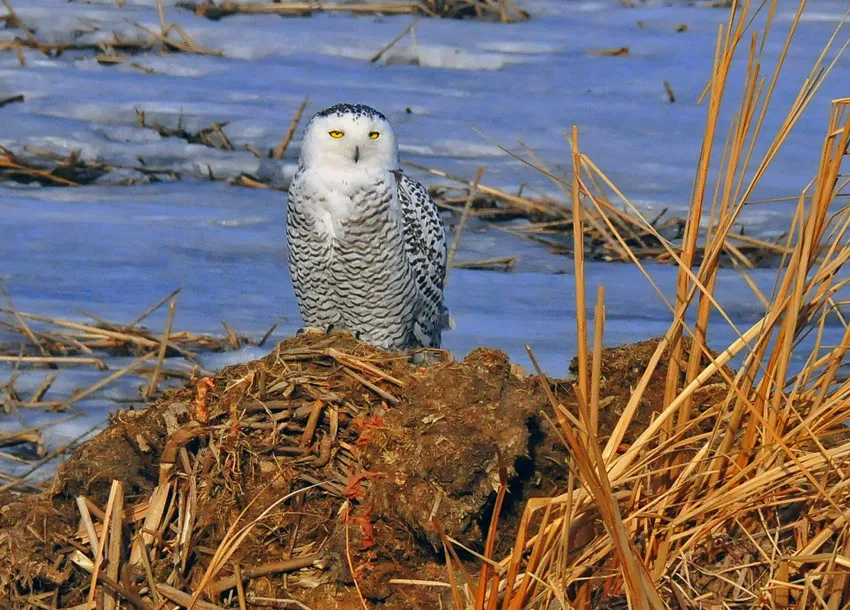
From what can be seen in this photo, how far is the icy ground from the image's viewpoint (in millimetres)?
5660

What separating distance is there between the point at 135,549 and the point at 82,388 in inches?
70.1

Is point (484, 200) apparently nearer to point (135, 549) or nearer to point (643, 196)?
point (643, 196)

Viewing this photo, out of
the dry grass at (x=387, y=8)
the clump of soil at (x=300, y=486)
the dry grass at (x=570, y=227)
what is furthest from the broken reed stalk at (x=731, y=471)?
the dry grass at (x=387, y=8)

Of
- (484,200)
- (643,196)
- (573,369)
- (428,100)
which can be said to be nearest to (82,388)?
(573,369)

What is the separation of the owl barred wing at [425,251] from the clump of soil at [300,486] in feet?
5.53

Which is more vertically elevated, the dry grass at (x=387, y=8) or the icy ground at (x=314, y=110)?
the dry grass at (x=387, y=8)

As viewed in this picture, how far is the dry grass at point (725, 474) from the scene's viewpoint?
2287 mm

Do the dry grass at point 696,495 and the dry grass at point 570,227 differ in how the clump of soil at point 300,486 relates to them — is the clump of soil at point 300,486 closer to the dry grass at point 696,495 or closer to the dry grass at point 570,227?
the dry grass at point 696,495

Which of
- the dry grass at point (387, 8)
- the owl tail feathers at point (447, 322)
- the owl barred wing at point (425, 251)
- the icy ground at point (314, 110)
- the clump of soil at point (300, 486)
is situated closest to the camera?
the clump of soil at point (300, 486)

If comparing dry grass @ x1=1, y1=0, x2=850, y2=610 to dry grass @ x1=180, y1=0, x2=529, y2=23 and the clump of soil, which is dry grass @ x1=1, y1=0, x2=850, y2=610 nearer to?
the clump of soil

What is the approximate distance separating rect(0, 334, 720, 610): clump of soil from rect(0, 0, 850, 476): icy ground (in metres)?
1.12

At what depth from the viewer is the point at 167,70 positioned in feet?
30.3

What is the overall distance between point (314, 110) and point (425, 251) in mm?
4023

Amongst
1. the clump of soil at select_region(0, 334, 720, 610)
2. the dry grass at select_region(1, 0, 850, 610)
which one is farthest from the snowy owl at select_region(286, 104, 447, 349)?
the dry grass at select_region(1, 0, 850, 610)
